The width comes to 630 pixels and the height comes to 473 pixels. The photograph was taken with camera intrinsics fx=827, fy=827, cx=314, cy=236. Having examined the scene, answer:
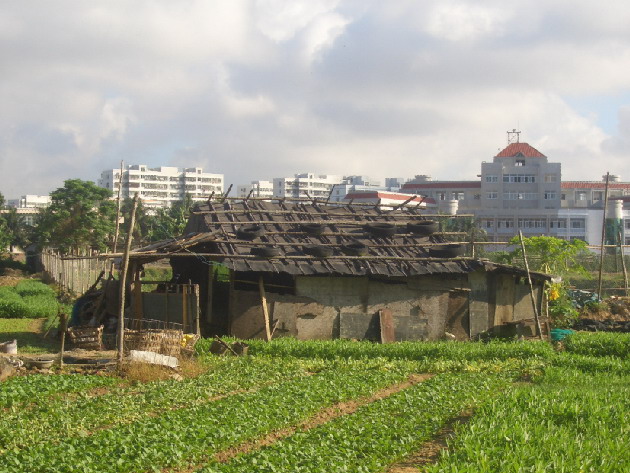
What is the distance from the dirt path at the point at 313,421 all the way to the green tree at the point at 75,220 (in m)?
44.4

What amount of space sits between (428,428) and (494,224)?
87.0 metres

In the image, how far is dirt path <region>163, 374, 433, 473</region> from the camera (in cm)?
1227

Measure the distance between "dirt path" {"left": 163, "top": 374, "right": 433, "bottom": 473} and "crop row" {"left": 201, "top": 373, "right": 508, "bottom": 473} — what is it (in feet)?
1.51

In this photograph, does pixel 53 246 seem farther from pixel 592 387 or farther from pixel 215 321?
pixel 592 387

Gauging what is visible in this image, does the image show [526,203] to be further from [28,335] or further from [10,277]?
[28,335]

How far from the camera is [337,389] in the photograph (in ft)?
57.6

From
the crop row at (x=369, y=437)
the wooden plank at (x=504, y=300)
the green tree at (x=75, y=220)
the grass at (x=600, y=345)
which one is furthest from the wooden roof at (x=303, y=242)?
the green tree at (x=75, y=220)

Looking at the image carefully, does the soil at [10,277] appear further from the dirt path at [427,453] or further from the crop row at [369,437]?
the dirt path at [427,453]

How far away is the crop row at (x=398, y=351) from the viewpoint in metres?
23.6

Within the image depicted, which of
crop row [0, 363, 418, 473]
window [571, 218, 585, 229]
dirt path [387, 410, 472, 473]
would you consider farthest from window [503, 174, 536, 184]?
dirt path [387, 410, 472, 473]

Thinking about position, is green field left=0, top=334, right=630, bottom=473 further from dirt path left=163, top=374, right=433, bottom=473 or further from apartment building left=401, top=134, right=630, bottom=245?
apartment building left=401, top=134, right=630, bottom=245

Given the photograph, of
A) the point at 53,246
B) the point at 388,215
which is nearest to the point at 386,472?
the point at 388,215

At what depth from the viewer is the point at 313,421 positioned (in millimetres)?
14844

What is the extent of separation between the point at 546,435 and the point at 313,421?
438 centimetres
